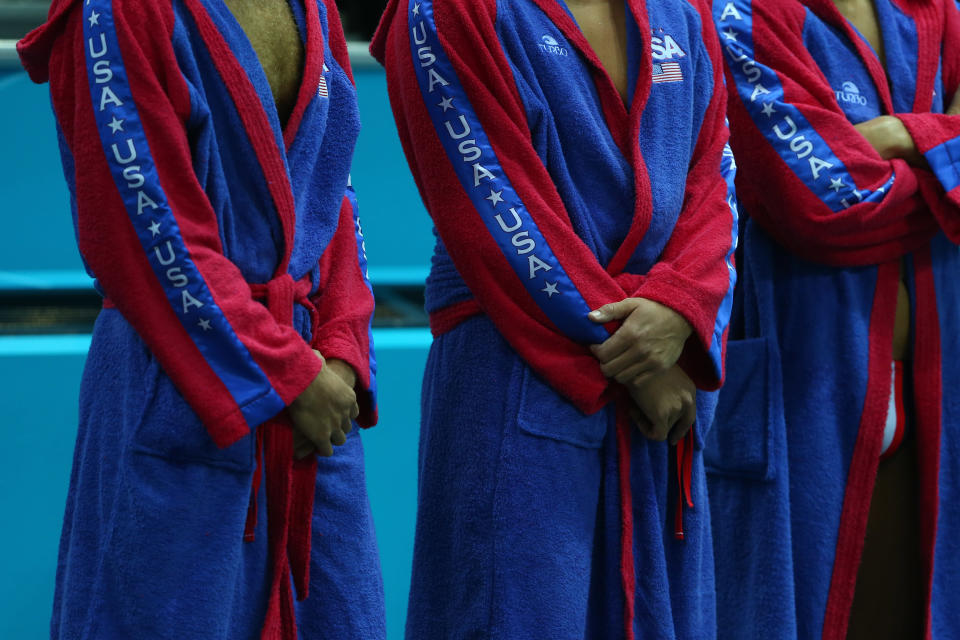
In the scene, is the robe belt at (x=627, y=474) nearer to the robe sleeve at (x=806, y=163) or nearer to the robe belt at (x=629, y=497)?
the robe belt at (x=629, y=497)

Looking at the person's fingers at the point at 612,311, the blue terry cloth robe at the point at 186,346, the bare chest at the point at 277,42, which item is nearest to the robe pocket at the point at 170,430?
the blue terry cloth robe at the point at 186,346

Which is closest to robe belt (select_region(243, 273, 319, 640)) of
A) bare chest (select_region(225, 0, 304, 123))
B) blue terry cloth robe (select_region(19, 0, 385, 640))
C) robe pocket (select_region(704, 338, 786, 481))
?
blue terry cloth robe (select_region(19, 0, 385, 640))

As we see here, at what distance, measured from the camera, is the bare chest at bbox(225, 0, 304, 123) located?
1.66 meters

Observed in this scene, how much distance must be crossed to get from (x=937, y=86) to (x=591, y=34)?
820 mm

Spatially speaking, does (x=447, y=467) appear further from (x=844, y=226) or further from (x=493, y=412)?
(x=844, y=226)

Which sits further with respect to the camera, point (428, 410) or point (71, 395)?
point (71, 395)

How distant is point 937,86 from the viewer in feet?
7.75

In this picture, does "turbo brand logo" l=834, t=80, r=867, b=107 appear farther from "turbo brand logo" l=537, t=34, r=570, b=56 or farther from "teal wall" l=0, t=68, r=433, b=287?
"teal wall" l=0, t=68, r=433, b=287

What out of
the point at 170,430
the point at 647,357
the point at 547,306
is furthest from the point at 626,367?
the point at 170,430

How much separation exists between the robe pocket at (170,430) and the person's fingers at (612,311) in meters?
0.51

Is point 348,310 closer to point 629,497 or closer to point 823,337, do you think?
point 629,497

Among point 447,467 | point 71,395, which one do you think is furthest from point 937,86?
point 71,395

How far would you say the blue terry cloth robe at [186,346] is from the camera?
4.94 ft

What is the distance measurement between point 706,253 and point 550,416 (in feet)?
1.05
